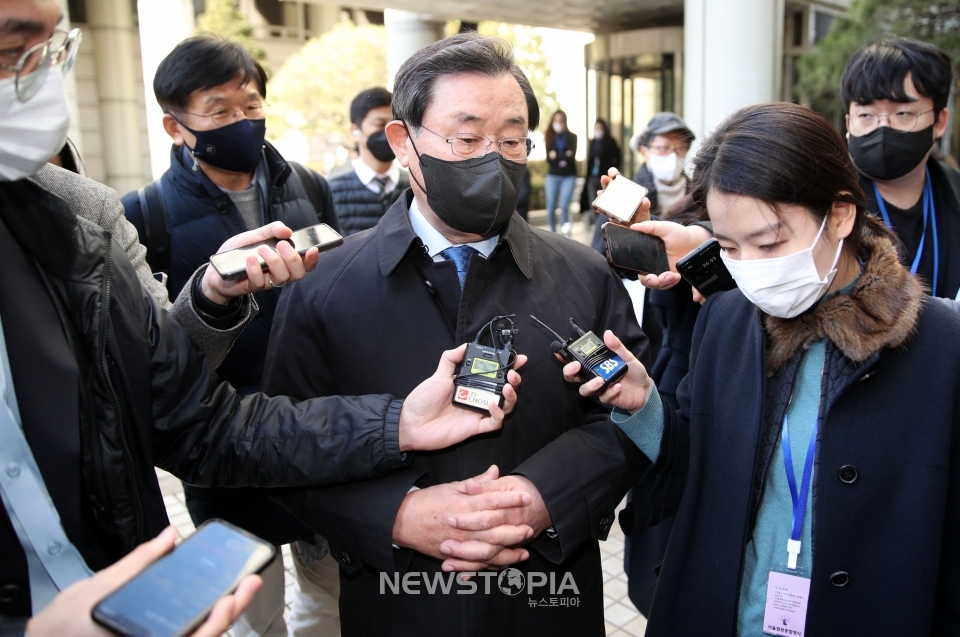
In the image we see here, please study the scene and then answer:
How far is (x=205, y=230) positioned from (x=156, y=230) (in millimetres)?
169

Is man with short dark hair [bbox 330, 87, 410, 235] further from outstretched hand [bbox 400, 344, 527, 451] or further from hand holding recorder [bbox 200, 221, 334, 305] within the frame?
outstretched hand [bbox 400, 344, 527, 451]

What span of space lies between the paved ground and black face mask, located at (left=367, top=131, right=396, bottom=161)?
7.85 feet

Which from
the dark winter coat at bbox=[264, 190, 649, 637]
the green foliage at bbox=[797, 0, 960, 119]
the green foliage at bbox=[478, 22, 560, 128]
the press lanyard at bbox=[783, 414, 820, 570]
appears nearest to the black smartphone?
the dark winter coat at bbox=[264, 190, 649, 637]

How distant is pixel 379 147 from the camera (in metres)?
5.05

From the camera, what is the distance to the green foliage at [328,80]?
956 inches

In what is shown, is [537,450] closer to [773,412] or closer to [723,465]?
[723,465]

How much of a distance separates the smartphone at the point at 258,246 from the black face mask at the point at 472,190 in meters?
0.29

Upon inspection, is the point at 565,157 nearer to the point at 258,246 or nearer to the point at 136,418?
the point at 258,246

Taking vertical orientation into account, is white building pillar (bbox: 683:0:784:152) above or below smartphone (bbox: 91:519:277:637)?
above

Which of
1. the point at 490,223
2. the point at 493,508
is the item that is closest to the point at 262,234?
the point at 490,223

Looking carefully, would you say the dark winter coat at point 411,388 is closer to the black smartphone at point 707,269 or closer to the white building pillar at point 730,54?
the black smartphone at point 707,269

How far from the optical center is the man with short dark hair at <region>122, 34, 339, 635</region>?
2.84 m

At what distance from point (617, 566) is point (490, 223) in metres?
2.58

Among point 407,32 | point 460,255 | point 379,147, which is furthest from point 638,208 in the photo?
point 407,32
